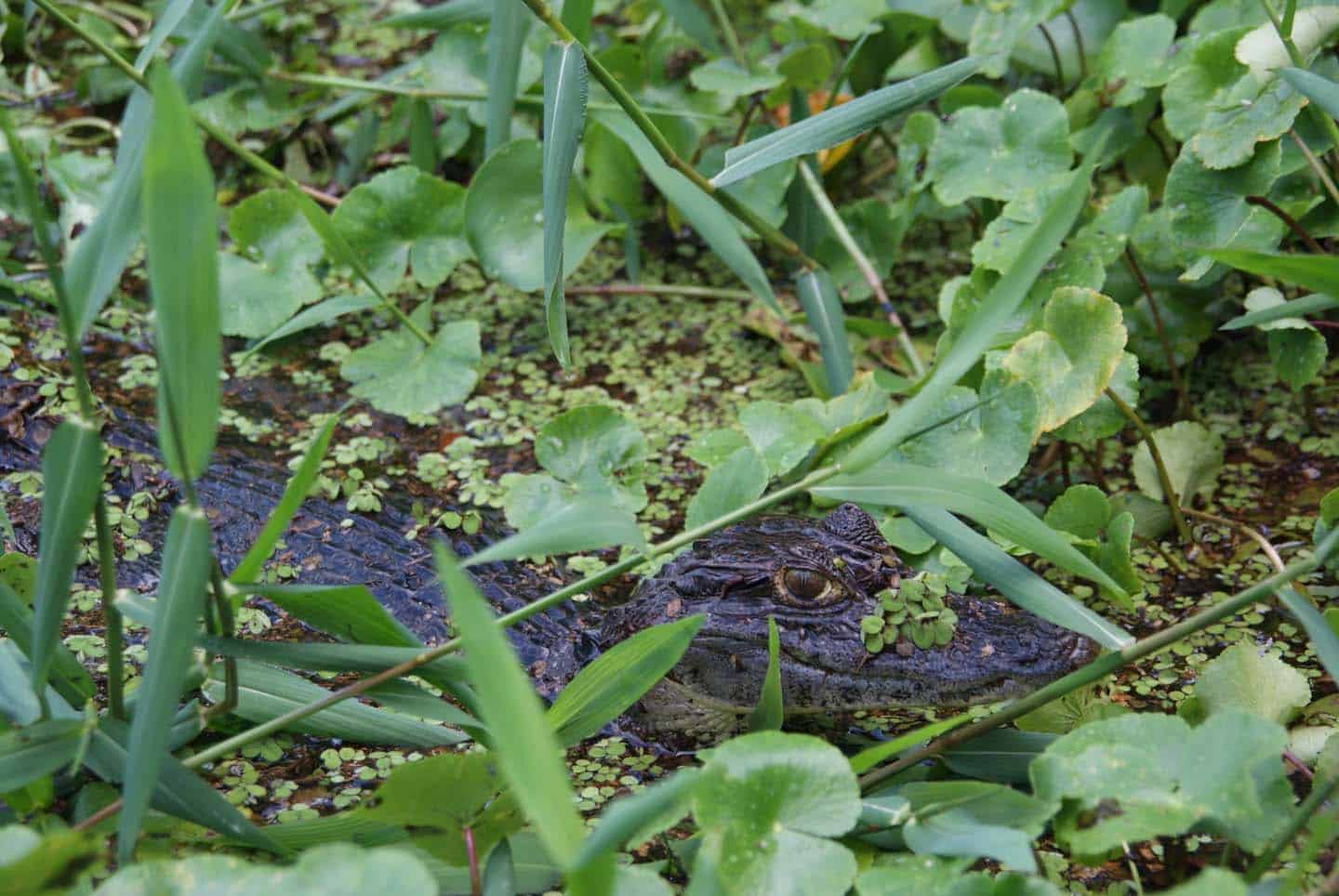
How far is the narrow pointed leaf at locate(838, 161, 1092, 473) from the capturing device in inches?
62.3

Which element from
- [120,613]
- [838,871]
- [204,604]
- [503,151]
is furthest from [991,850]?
[503,151]

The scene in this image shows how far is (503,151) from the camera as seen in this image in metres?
2.65

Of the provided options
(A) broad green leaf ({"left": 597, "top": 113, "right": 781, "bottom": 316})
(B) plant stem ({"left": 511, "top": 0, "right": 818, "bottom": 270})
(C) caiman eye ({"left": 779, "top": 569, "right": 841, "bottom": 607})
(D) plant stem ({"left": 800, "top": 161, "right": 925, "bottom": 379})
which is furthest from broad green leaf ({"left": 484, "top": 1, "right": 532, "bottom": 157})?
(C) caiman eye ({"left": 779, "top": 569, "right": 841, "bottom": 607})

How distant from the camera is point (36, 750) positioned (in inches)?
59.2

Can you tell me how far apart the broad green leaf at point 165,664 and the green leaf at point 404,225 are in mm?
1596

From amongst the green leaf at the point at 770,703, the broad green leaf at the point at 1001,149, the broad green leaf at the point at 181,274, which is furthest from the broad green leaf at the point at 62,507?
the broad green leaf at the point at 1001,149

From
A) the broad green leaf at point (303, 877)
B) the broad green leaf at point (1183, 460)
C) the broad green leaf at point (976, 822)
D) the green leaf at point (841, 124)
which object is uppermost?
the green leaf at point (841, 124)

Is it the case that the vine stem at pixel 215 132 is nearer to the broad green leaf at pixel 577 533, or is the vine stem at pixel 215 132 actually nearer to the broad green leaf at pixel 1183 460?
the broad green leaf at pixel 577 533

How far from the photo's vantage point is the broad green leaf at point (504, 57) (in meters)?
2.36

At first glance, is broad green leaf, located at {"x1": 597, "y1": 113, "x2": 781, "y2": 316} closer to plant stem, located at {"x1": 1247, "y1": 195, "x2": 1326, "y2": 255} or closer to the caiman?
the caiman

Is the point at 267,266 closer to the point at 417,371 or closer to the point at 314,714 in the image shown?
the point at 417,371

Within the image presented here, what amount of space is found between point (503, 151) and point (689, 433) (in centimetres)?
79

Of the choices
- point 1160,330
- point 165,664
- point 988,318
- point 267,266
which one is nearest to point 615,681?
point 165,664

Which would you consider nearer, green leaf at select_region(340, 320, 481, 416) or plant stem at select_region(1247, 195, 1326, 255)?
plant stem at select_region(1247, 195, 1326, 255)
